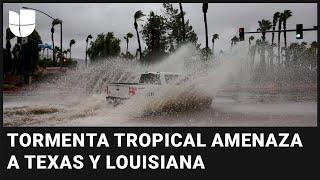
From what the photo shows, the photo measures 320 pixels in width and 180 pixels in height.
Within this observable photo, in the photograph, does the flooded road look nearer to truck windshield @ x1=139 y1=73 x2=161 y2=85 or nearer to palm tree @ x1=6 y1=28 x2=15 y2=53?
truck windshield @ x1=139 y1=73 x2=161 y2=85

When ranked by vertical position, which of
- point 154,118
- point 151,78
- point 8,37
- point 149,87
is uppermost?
point 8,37

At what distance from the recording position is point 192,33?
6706 centimetres

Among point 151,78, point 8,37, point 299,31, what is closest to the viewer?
point 151,78

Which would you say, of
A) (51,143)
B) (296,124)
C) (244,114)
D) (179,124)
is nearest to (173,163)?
(51,143)

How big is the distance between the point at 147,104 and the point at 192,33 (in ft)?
171

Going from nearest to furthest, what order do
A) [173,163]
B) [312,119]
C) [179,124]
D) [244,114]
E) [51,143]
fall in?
[173,163]
[51,143]
[179,124]
[312,119]
[244,114]

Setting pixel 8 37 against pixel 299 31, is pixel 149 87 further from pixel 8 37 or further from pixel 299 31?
pixel 8 37

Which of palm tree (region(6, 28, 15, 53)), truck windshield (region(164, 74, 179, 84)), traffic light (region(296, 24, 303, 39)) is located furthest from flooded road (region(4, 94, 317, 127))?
palm tree (region(6, 28, 15, 53))

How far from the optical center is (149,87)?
52.4 ft

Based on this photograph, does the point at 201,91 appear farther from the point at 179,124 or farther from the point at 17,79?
the point at 17,79

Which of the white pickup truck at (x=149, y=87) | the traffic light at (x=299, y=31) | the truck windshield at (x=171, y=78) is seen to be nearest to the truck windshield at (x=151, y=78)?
the white pickup truck at (x=149, y=87)

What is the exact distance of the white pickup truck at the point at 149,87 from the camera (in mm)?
15997

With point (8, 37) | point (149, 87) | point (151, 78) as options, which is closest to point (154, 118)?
point (149, 87)

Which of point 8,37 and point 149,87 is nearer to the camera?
point 149,87
